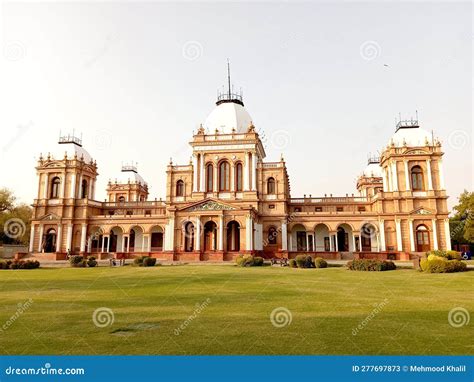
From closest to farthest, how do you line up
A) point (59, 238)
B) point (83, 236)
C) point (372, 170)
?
point (59, 238), point (83, 236), point (372, 170)

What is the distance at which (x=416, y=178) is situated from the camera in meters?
48.1

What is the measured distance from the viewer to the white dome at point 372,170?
225 feet

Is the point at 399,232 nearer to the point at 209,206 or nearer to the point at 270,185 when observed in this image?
the point at 270,185

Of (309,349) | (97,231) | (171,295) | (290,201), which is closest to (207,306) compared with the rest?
(171,295)

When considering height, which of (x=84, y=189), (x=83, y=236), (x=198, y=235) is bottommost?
(x=198, y=235)

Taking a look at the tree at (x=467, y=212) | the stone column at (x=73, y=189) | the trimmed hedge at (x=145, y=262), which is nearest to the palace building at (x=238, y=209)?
the stone column at (x=73, y=189)

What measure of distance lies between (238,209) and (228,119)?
1535 cm

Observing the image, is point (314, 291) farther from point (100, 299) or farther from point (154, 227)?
point (154, 227)

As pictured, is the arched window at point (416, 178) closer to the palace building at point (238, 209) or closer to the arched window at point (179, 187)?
the palace building at point (238, 209)

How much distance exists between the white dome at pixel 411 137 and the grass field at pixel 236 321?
37.9m

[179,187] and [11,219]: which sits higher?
[179,187]

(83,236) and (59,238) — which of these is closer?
(59,238)

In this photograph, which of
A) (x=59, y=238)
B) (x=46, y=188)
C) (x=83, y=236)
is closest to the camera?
(x=59, y=238)

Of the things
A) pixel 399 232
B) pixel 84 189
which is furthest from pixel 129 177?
pixel 399 232
